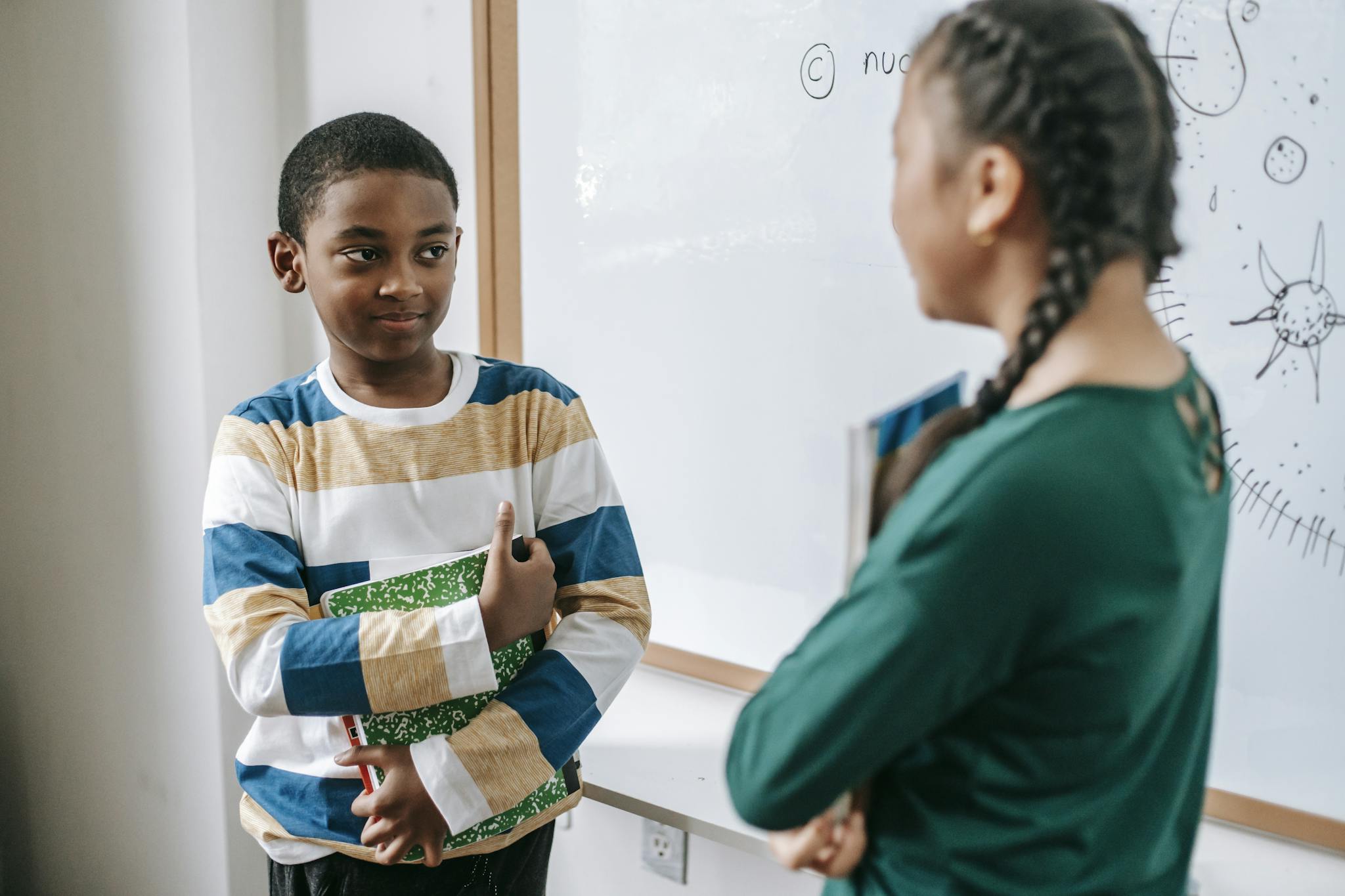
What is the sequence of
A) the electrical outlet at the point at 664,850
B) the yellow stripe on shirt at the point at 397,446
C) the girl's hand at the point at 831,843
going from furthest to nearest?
the electrical outlet at the point at 664,850
the yellow stripe on shirt at the point at 397,446
the girl's hand at the point at 831,843

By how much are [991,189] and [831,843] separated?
1.32 ft

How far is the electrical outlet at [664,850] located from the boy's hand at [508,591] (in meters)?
0.58

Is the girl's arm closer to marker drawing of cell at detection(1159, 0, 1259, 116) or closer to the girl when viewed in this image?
the girl

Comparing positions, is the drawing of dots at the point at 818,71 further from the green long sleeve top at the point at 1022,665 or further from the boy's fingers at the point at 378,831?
the boy's fingers at the point at 378,831

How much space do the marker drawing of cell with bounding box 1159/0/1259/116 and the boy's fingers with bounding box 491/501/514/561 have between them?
2.80 feet

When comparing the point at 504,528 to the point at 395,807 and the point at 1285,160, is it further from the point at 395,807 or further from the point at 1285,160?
the point at 1285,160

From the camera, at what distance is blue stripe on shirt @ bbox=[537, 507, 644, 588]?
3.48 feet

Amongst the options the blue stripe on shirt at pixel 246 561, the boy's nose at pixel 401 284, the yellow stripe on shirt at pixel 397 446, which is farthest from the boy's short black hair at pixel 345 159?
the blue stripe on shirt at pixel 246 561

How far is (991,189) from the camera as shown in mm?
559

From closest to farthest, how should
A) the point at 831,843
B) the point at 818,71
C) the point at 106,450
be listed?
1. the point at 831,843
2. the point at 818,71
3. the point at 106,450

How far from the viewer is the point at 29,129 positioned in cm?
177

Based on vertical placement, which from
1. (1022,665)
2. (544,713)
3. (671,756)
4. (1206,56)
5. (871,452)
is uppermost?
(1206,56)

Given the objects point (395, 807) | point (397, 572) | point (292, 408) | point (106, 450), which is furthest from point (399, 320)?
point (106, 450)

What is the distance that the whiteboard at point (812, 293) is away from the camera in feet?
3.50
